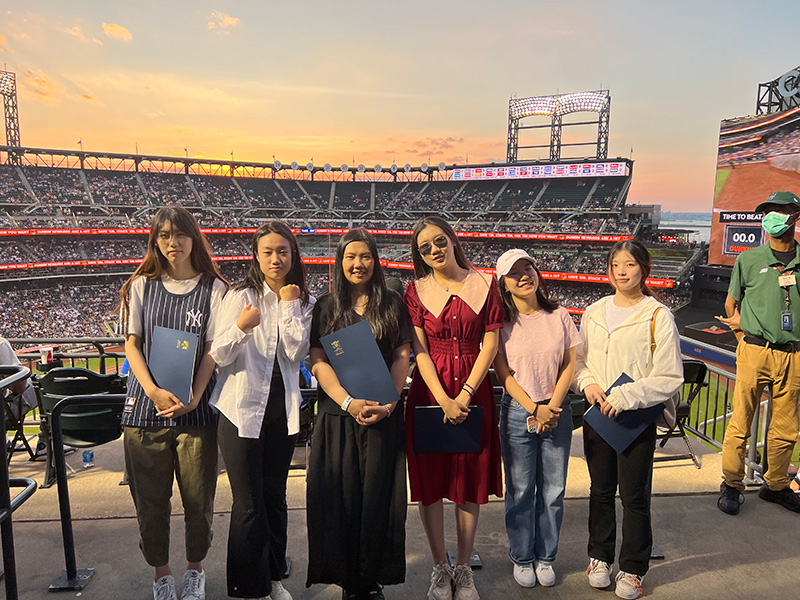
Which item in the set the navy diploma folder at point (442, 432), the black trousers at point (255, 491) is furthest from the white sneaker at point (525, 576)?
the black trousers at point (255, 491)

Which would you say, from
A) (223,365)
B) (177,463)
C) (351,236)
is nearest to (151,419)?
(177,463)

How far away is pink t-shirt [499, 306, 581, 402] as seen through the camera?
2.74 m

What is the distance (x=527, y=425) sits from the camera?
2.74 meters

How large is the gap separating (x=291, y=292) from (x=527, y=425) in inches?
59.6

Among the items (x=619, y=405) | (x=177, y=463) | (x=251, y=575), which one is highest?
(x=619, y=405)

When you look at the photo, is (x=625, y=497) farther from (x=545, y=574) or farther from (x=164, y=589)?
(x=164, y=589)

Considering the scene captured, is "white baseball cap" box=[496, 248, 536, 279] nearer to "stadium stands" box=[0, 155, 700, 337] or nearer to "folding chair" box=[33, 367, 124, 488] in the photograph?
"folding chair" box=[33, 367, 124, 488]

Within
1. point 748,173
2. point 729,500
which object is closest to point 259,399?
point 729,500

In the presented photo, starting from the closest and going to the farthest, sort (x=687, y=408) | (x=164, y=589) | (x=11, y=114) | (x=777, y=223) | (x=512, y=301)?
(x=164, y=589), (x=512, y=301), (x=777, y=223), (x=687, y=408), (x=11, y=114)

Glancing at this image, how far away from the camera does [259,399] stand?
2.47 metres

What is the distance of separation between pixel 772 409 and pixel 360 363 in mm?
3280

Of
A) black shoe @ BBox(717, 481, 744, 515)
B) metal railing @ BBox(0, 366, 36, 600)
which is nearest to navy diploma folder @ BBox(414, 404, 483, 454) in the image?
metal railing @ BBox(0, 366, 36, 600)

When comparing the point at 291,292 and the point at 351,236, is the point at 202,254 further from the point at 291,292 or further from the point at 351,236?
the point at 351,236

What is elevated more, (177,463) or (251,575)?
(177,463)
